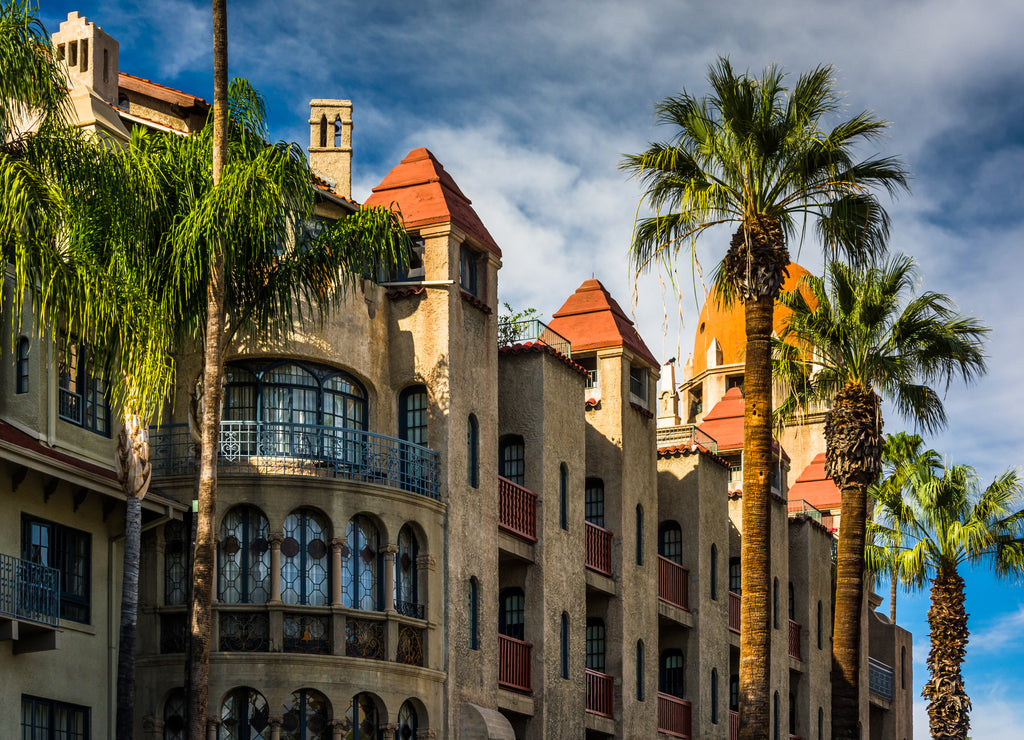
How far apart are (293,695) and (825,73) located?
13917 mm

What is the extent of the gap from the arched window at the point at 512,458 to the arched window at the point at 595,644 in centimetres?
481

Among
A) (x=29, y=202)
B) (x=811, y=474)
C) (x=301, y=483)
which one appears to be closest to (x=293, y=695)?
(x=301, y=483)

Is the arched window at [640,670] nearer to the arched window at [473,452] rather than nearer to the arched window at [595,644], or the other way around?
the arched window at [595,644]

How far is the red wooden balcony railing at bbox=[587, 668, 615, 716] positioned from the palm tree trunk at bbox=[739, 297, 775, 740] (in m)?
7.91

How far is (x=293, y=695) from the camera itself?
94.6 ft

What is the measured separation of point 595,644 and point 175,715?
41.8 ft

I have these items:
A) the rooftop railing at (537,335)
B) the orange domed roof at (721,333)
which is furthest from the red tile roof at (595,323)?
the orange domed roof at (721,333)

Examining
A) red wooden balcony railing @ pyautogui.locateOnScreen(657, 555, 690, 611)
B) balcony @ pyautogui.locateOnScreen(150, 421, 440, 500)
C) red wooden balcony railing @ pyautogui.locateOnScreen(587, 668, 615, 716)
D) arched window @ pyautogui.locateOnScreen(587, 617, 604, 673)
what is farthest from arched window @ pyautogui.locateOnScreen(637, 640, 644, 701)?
balcony @ pyautogui.locateOnScreen(150, 421, 440, 500)

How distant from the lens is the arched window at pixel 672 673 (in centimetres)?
4366

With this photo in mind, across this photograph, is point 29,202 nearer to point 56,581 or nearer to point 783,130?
point 56,581

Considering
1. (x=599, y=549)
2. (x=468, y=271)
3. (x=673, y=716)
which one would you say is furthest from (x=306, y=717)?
(x=673, y=716)

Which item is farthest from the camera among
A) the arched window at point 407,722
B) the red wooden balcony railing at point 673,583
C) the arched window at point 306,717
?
the red wooden balcony railing at point 673,583

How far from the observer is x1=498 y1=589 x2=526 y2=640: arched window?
3575 centimetres

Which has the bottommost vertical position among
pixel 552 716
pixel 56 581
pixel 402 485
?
pixel 552 716
